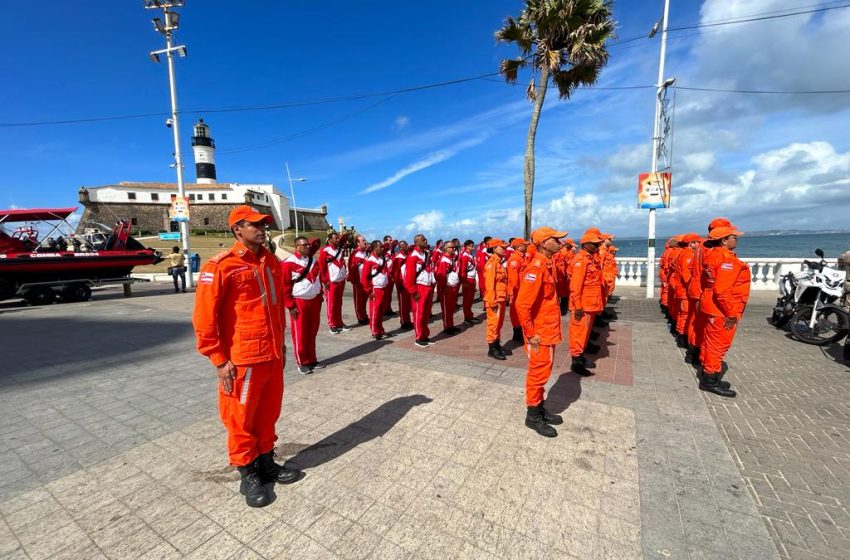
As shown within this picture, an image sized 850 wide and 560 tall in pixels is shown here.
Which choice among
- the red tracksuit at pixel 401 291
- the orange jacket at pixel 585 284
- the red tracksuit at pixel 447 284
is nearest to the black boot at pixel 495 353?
the orange jacket at pixel 585 284

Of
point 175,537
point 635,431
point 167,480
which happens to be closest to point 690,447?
point 635,431

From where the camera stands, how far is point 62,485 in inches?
107

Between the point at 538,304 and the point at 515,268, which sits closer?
the point at 538,304

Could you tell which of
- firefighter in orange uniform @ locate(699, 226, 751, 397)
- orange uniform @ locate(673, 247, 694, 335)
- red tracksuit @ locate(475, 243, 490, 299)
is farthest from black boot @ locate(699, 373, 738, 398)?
red tracksuit @ locate(475, 243, 490, 299)

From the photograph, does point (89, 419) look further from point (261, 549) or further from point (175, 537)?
point (261, 549)

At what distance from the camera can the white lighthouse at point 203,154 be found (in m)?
60.6

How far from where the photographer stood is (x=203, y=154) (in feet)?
202

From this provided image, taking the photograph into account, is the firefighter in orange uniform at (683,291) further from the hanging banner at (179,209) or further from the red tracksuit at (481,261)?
the hanging banner at (179,209)

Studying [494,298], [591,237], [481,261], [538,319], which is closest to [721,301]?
[591,237]

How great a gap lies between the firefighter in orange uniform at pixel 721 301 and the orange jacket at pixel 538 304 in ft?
7.51

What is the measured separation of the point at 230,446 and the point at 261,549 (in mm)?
694

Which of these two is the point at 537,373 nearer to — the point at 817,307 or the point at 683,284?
the point at 683,284

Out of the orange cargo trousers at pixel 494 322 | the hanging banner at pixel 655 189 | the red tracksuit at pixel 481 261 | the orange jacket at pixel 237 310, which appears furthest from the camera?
the hanging banner at pixel 655 189

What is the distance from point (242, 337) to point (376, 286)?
4595mm
